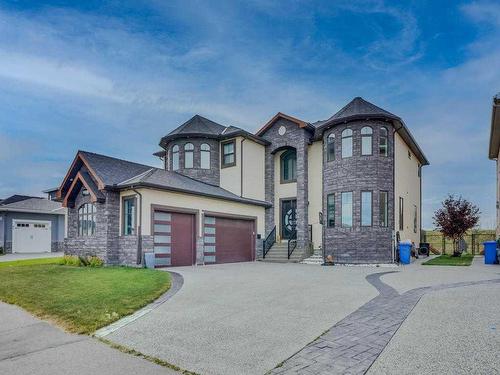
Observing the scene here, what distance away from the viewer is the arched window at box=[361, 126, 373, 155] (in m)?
17.0

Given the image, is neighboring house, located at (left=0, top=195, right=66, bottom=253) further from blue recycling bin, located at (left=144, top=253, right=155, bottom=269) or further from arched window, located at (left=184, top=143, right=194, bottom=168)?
blue recycling bin, located at (left=144, top=253, right=155, bottom=269)

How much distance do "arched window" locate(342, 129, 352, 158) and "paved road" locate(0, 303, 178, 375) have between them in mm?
14528

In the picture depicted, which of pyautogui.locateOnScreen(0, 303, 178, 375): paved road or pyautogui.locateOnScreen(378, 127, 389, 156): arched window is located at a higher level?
pyautogui.locateOnScreen(378, 127, 389, 156): arched window

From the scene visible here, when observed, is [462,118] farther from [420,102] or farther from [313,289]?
[313,289]

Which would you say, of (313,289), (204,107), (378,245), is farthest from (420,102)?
(313,289)

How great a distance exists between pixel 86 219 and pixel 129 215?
272 cm

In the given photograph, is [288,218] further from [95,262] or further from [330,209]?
[95,262]

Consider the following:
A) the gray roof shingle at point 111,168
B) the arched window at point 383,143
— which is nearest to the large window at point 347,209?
the arched window at point 383,143

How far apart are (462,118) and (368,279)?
14.6 meters

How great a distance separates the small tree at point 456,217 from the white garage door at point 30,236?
27.7m

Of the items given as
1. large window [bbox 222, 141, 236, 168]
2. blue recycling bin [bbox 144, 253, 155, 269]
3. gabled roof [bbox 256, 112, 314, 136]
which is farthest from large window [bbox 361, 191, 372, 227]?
blue recycling bin [bbox 144, 253, 155, 269]

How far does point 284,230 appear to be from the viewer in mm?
20578

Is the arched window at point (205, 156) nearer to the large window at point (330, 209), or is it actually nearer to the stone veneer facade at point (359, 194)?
the large window at point (330, 209)

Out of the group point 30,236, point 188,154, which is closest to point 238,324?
point 188,154
